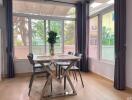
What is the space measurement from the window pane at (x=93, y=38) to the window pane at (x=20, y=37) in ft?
7.51

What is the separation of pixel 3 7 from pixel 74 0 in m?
2.39

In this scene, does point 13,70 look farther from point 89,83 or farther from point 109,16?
point 109,16

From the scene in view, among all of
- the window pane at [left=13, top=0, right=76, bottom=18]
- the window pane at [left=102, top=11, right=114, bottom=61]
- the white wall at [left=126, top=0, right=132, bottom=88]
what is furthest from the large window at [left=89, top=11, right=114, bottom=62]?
the window pane at [left=13, top=0, right=76, bottom=18]

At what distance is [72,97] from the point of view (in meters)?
2.89

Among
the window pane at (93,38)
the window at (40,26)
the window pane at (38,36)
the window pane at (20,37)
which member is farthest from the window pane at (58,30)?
the window pane at (93,38)

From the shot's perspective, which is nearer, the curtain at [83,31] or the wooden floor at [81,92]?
the wooden floor at [81,92]

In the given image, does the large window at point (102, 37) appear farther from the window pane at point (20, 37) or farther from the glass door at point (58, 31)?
the window pane at point (20, 37)

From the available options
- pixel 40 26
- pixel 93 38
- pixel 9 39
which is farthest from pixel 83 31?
pixel 9 39

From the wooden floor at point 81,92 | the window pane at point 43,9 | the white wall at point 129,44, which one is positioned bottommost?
the wooden floor at point 81,92

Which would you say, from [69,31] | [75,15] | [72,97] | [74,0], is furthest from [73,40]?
[72,97]

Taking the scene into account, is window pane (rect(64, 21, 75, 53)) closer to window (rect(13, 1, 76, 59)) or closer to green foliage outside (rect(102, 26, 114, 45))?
window (rect(13, 1, 76, 59))

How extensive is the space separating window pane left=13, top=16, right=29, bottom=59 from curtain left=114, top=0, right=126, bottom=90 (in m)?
3.03

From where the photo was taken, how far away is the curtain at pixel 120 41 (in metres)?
3.25

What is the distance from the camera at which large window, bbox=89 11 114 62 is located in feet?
13.5
